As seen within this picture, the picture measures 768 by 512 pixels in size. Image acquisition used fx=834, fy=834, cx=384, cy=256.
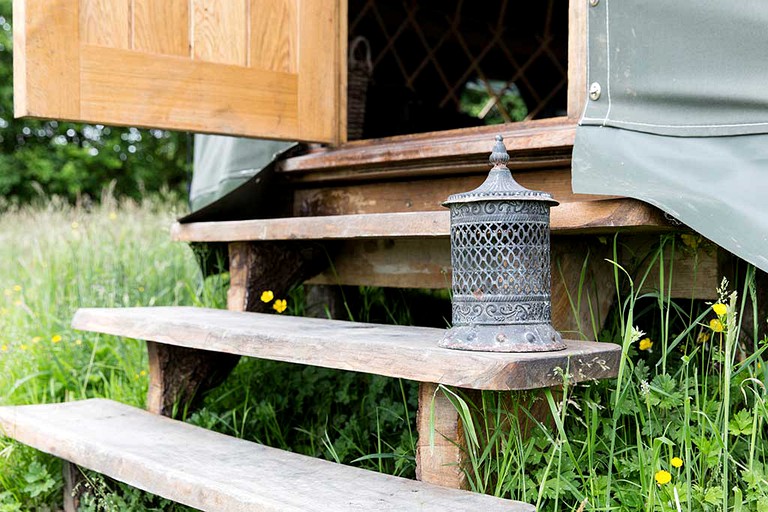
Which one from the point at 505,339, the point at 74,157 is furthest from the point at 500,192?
the point at 74,157

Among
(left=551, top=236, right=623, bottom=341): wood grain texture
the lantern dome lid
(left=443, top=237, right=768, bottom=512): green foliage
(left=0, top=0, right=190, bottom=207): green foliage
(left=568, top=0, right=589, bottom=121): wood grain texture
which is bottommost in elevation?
(left=443, top=237, right=768, bottom=512): green foliage

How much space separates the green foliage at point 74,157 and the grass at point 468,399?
6.72 metres

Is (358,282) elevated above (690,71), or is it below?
below

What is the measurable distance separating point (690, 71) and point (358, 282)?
3.41 feet

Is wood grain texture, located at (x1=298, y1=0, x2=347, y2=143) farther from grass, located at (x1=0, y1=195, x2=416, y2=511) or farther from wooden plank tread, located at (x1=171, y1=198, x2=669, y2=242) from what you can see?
grass, located at (x1=0, y1=195, x2=416, y2=511)

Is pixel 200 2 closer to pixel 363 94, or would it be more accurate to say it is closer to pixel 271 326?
pixel 271 326

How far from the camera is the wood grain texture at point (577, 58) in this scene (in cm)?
163

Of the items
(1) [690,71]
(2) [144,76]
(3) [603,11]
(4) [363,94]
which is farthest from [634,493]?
(4) [363,94]

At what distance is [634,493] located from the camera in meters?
1.31

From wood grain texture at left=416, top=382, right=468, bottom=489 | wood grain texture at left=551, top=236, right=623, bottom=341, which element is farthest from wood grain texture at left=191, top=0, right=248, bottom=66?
wood grain texture at left=416, top=382, right=468, bottom=489

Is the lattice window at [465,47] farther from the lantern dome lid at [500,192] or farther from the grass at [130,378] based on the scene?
the lantern dome lid at [500,192]

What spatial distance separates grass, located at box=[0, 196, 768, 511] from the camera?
4.25 ft

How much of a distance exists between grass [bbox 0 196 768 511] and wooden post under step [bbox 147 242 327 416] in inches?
3.1

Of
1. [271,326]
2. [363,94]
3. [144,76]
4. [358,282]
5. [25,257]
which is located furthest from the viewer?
[25,257]
